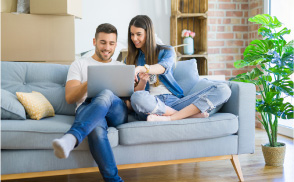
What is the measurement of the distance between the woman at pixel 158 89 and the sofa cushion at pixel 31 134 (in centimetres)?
32

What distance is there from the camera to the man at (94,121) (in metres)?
1.61

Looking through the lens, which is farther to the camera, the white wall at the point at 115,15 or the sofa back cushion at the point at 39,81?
the white wall at the point at 115,15

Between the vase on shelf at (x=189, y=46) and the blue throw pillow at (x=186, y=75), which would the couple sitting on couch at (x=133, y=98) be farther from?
the vase on shelf at (x=189, y=46)

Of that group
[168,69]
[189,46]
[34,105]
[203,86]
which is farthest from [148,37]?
[189,46]

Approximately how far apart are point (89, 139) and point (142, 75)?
2.05 feet

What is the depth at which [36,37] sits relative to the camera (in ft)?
9.78

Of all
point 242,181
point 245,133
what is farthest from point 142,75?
point 242,181

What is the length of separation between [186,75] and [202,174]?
0.76m

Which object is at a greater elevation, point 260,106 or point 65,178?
point 260,106

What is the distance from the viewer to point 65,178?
224 centimetres

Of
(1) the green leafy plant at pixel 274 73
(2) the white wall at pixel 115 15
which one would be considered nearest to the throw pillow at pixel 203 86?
(1) the green leafy plant at pixel 274 73

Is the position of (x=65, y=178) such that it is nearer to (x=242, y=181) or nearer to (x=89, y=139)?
(x=89, y=139)

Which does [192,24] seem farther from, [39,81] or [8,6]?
[39,81]

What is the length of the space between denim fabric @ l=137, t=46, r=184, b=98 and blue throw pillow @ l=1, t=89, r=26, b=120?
864 millimetres
